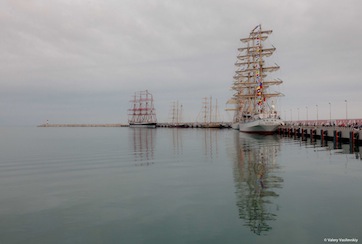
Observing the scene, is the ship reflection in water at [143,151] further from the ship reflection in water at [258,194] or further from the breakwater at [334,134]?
the breakwater at [334,134]

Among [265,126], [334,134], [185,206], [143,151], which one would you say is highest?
[265,126]

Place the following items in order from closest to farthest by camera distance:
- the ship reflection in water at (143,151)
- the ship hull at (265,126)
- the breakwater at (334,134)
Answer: the ship reflection in water at (143,151)
the breakwater at (334,134)
the ship hull at (265,126)

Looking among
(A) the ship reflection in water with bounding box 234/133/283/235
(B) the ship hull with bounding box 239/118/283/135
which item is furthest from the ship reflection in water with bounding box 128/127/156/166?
(B) the ship hull with bounding box 239/118/283/135

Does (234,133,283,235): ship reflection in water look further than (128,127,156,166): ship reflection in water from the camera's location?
No

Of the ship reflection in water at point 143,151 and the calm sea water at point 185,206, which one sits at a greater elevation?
the ship reflection in water at point 143,151

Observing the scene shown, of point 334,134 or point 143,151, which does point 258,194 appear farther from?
point 334,134

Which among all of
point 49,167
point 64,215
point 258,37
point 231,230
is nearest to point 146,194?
point 64,215

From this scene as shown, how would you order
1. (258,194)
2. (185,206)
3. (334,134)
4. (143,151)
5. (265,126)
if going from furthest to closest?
(265,126), (334,134), (143,151), (258,194), (185,206)

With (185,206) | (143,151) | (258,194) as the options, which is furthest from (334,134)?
(185,206)

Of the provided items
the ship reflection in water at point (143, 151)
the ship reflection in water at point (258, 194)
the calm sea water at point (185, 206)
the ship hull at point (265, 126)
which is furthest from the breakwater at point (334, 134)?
the ship reflection in water at point (143, 151)

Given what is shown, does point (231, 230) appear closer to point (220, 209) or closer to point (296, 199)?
point (220, 209)

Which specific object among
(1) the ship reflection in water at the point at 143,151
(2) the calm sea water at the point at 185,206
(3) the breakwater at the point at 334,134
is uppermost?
(3) the breakwater at the point at 334,134

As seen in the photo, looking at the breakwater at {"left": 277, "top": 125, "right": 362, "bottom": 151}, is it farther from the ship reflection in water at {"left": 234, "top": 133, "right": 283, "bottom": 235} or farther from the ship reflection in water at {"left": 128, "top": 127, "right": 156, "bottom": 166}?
the ship reflection in water at {"left": 128, "top": 127, "right": 156, "bottom": 166}

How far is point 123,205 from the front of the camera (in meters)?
13.7
